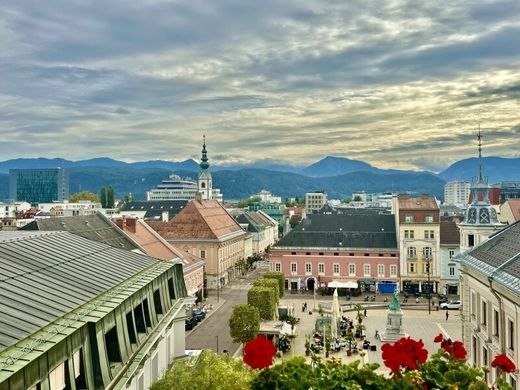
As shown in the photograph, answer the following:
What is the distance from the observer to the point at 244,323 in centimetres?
5162

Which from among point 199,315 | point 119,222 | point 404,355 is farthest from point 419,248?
point 404,355

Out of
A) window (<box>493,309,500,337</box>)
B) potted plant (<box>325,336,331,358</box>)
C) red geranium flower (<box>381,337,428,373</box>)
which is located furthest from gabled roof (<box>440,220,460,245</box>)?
red geranium flower (<box>381,337,428,373</box>)

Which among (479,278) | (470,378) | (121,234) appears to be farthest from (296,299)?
(470,378)

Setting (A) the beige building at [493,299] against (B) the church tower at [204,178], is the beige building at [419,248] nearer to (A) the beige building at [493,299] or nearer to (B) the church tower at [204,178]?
(A) the beige building at [493,299]

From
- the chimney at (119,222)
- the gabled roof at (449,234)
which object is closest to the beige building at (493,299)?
the chimney at (119,222)

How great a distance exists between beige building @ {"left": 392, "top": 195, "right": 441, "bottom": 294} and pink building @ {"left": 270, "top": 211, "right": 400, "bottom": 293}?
151 centimetres

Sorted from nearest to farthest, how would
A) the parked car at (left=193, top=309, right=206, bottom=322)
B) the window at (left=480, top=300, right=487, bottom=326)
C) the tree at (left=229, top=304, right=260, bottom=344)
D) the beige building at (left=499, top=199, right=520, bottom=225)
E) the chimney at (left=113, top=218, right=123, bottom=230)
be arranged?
the window at (left=480, top=300, right=487, bottom=326), the tree at (left=229, top=304, right=260, bottom=344), the chimney at (left=113, top=218, right=123, bottom=230), the parked car at (left=193, top=309, right=206, bottom=322), the beige building at (left=499, top=199, right=520, bottom=225)

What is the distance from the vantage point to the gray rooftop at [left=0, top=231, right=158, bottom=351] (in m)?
16.9

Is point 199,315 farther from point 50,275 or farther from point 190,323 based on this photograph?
point 50,275

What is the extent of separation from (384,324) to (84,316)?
52259 mm

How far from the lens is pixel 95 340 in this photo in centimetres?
1789

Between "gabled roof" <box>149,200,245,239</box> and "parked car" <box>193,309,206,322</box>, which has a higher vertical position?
"gabled roof" <box>149,200,245,239</box>

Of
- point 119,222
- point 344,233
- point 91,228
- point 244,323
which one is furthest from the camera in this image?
point 344,233

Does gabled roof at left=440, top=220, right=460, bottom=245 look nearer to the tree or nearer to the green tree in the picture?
the tree
